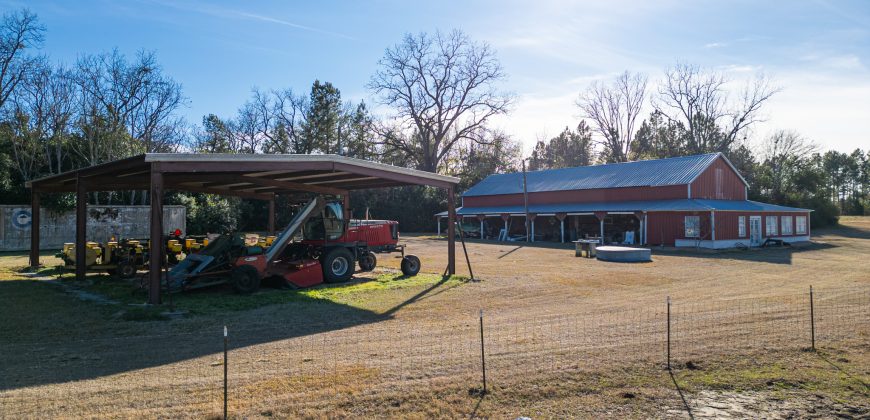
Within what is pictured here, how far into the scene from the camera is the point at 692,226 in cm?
3109

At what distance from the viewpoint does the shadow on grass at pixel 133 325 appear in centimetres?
726

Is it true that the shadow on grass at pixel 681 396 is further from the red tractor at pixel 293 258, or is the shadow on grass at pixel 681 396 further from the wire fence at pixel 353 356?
the red tractor at pixel 293 258

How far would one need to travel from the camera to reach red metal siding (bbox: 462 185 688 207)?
34.8m

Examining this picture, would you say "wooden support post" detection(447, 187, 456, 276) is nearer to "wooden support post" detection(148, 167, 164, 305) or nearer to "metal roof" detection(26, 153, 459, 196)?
"metal roof" detection(26, 153, 459, 196)

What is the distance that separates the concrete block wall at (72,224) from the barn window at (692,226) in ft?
95.9

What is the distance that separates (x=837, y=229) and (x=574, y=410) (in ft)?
175

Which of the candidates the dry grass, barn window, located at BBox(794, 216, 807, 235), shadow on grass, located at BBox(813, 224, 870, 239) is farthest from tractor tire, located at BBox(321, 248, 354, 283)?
shadow on grass, located at BBox(813, 224, 870, 239)

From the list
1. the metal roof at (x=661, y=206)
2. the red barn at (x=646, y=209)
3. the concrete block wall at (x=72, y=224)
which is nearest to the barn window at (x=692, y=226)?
the red barn at (x=646, y=209)

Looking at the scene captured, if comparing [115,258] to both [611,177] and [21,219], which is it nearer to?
[21,219]

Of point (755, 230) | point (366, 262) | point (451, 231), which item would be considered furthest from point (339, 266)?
point (755, 230)

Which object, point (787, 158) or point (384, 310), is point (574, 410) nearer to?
point (384, 310)

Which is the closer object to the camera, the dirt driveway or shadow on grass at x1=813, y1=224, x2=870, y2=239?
the dirt driveway

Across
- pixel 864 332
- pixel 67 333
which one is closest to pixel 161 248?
pixel 67 333

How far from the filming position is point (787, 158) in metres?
62.9
